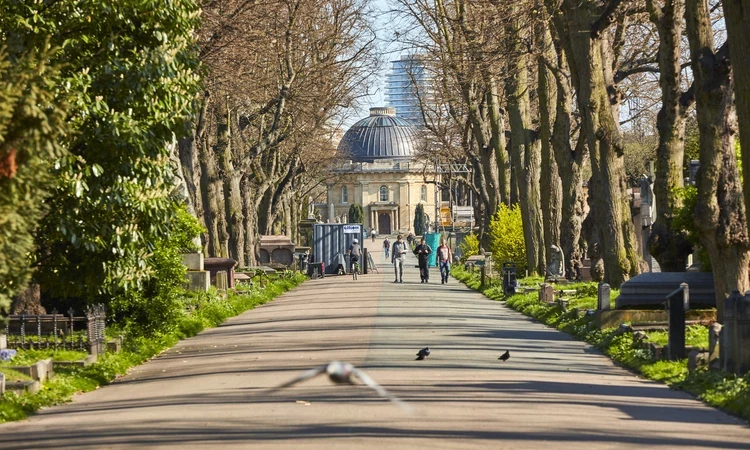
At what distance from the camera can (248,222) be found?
164 ft

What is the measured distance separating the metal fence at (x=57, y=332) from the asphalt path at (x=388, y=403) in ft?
2.48

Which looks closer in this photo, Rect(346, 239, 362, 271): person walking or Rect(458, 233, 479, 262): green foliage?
Rect(346, 239, 362, 271): person walking

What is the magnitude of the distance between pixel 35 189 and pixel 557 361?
918 centimetres

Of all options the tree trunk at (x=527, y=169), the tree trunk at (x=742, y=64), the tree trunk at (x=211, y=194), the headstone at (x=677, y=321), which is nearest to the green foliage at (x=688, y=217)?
the headstone at (x=677, y=321)

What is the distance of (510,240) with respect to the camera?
46.1 metres

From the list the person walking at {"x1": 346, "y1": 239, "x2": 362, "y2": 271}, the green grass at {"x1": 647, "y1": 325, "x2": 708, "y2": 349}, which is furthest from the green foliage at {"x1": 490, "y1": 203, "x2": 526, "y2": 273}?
the green grass at {"x1": 647, "y1": 325, "x2": 708, "y2": 349}

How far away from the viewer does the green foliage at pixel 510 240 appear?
45938mm

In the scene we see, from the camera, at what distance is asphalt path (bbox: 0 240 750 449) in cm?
1062

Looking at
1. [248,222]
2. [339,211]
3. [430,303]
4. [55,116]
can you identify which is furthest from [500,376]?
[339,211]

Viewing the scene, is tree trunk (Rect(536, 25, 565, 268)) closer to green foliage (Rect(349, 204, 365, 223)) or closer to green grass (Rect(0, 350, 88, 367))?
green grass (Rect(0, 350, 88, 367))

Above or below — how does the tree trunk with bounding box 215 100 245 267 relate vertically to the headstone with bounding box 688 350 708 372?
above

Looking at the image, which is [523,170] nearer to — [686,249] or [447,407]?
[686,249]

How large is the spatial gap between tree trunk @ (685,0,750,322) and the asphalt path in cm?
209

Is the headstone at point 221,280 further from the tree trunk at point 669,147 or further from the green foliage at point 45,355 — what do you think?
the green foliage at point 45,355
